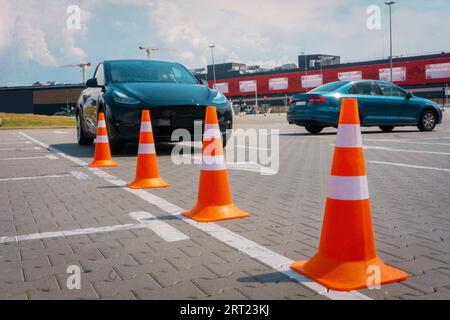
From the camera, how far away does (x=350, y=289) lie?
2643mm

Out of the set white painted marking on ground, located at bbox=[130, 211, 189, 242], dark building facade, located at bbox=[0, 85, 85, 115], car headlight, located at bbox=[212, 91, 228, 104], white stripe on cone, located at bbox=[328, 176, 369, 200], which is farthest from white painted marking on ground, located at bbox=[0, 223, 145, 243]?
dark building facade, located at bbox=[0, 85, 85, 115]

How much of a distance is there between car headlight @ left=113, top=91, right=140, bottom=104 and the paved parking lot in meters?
2.01

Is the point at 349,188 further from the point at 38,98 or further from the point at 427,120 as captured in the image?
the point at 38,98

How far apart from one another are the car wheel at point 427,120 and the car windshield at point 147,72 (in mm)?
8494

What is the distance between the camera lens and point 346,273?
274cm

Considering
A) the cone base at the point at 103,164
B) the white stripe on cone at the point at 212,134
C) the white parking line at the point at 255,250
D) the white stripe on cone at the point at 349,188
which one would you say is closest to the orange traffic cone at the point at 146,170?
the white parking line at the point at 255,250

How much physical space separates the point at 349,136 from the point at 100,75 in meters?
8.36

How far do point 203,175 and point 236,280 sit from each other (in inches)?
70.2

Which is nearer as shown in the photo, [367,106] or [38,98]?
[367,106]

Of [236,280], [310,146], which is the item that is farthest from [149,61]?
[236,280]

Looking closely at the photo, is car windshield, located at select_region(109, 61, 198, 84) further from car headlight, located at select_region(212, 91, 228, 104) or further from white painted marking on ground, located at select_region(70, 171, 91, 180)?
white painted marking on ground, located at select_region(70, 171, 91, 180)

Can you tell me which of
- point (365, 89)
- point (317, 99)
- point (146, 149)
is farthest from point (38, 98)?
point (146, 149)

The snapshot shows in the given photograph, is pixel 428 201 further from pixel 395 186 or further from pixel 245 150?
pixel 245 150

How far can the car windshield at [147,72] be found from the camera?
9.97 metres
